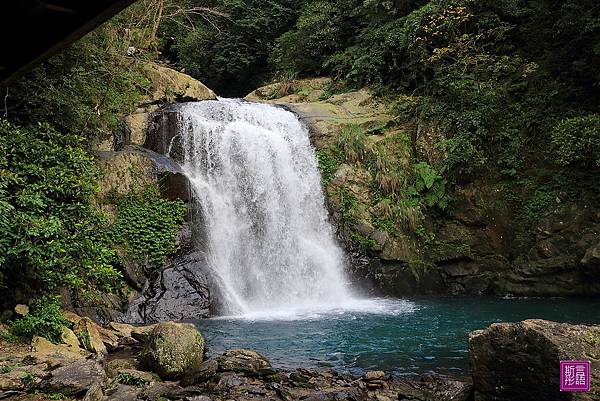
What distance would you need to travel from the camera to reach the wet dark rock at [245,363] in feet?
20.3

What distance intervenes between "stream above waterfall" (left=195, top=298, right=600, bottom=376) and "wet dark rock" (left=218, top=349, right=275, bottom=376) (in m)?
0.45

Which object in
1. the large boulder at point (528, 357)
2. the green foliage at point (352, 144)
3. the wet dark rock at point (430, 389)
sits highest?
the green foliage at point (352, 144)

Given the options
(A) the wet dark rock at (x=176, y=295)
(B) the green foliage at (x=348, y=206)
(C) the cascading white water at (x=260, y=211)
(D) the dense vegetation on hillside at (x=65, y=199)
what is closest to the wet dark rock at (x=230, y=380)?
(D) the dense vegetation on hillside at (x=65, y=199)

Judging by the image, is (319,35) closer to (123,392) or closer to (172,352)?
(172,352)

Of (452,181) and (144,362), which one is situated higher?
(452,181)

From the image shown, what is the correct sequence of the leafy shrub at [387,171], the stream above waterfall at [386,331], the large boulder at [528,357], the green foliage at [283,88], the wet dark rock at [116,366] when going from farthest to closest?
the green foliage at [283,88], the leafy shrub at [387,171], the stream above waterfall at [386,331], the wet dark rock at [116,366], the large boulder at [528,357]

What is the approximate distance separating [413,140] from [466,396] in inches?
451

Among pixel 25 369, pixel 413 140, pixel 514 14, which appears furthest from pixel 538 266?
pixel 25 369

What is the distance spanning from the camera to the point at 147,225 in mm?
10523

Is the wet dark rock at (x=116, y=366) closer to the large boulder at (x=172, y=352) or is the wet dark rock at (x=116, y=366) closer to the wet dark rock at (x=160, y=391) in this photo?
the large boulder at (x=172, y=352)

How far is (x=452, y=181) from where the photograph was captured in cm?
1414

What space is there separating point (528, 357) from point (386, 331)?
4666mm

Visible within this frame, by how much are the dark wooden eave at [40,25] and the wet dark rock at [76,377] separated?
9.73 ft

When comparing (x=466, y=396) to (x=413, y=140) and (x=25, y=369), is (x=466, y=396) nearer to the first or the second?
(x=25, y=369)
